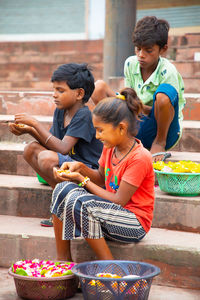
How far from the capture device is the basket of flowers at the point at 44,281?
311 centimetres

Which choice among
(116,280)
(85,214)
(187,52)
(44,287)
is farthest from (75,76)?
(187,52)

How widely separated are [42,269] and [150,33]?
218cm

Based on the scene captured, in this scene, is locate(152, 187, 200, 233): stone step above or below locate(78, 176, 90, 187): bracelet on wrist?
below

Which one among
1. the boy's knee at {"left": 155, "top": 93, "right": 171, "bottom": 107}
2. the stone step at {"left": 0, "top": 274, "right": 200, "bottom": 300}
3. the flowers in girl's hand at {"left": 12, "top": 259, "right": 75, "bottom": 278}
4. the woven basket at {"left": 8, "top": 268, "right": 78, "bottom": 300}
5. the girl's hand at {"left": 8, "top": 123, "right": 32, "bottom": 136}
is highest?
the boy's knee at {"left": 155, "top": 93, "right": 171, "bottom": 107}

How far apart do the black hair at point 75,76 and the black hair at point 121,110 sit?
2.33 feet

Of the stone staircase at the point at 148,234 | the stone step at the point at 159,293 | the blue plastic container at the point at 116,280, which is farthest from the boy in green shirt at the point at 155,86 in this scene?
the blue plastic container at the point at 116,280

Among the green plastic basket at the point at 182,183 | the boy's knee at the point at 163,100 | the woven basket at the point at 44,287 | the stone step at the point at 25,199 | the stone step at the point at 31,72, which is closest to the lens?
the woven basket at the point at 44,287

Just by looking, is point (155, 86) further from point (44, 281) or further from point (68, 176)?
point (44, 281)

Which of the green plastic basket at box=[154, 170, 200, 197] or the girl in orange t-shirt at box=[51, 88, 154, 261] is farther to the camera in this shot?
the green plastic basket at box=[154, 170, 200, 197]

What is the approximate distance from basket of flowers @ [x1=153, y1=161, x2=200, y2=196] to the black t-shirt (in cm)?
49

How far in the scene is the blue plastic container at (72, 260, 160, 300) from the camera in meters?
2.86

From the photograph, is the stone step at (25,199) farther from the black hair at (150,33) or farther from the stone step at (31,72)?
the stone step at (31,72)

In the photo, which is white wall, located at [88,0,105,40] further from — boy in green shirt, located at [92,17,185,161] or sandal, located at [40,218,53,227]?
sandal, located at [40,218,53,227]

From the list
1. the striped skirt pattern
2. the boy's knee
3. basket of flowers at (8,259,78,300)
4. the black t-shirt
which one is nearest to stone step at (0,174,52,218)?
the black t-shirt
